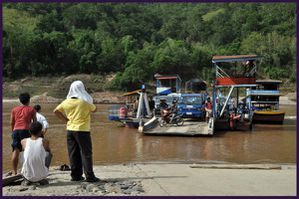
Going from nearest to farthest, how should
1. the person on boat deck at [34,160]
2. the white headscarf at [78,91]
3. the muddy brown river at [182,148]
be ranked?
the person on boat deck at [34,160], the white headscarf at [78,91], the muddy brown river at [182,148]

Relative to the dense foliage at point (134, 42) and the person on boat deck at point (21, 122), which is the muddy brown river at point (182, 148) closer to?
the person on boat deck at point (21, 122)

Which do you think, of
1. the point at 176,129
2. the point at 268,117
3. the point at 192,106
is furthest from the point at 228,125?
the point at 268,117

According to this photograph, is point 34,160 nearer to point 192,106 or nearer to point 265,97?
point 192,106

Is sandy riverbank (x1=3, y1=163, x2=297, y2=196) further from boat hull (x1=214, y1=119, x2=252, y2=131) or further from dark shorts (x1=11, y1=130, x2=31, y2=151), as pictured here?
boat hull (x1=214, y1=119, x2=252, y2=131)

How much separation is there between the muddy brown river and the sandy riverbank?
3.61m

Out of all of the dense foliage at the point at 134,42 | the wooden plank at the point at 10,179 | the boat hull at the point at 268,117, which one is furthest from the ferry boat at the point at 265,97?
the dense foliage at the point at 134,42

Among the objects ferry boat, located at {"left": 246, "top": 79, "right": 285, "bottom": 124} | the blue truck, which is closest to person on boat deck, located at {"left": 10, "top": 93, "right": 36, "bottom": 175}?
the blue truck

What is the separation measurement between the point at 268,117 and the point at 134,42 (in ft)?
253

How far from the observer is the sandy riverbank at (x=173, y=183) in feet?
19.9

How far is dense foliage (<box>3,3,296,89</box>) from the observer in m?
81.6

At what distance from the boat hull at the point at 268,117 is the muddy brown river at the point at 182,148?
14.8 ft

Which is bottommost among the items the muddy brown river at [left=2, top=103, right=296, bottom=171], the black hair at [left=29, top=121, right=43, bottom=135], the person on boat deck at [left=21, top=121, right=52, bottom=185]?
the muddy brown river at [left=2, top=103, right=296, bottom=171]

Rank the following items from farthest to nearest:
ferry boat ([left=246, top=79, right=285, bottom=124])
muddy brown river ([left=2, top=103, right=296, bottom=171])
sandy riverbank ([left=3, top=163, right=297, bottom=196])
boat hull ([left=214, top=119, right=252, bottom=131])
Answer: ferry boat ([left=246, top=79, right=285, bottom=124])
boat hull ([left=214, top=119, right=252, bottom=131])
muddy brown river ([left=2, top=103, right=296, bottom=171])
sandy riverbank ([left=3, top=163, right=297, bottom=196])

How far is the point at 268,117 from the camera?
25.0m
